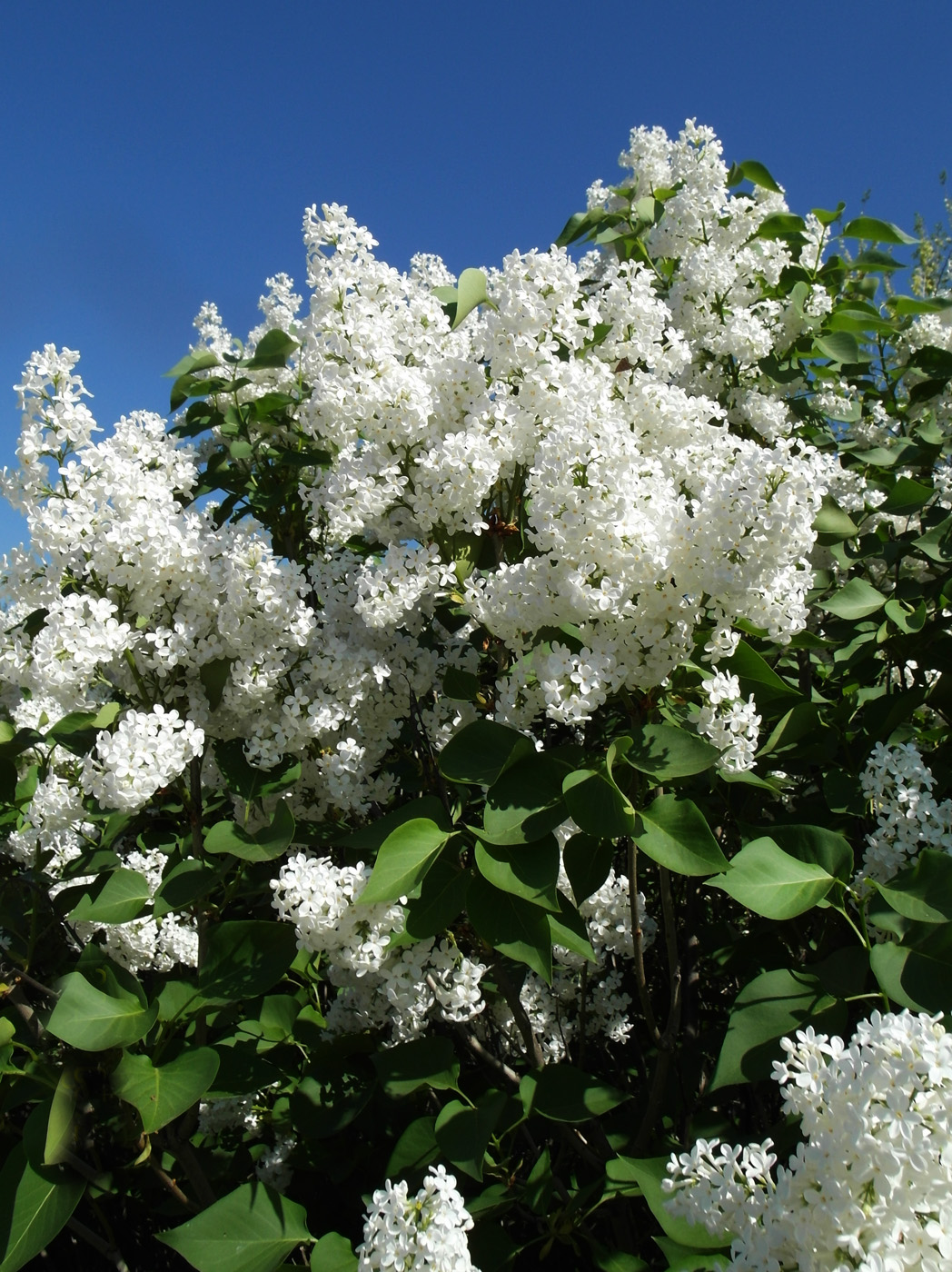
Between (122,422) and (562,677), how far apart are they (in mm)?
1533

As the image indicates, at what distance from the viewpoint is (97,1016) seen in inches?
78.4

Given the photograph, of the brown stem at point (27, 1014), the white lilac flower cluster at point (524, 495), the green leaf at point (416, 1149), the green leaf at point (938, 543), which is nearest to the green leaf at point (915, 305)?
the white lilac flower cluster at point (524, 495)

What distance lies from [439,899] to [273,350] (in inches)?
80.1

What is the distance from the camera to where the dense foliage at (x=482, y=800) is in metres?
1.75

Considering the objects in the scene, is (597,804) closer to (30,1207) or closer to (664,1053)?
(664,1053)

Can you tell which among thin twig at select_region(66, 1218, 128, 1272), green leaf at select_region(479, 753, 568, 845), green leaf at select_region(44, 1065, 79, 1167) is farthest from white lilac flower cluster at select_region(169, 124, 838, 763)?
thin twig at select_region(66, 1218, 128, 1272)

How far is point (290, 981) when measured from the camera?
9.67ft

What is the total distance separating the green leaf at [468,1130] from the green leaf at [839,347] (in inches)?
103

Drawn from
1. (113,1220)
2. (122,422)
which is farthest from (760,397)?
(113,1220)

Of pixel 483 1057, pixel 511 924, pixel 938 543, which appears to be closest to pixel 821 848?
pixel 511 924

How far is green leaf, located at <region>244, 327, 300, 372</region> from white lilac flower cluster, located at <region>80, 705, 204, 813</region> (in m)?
1.45

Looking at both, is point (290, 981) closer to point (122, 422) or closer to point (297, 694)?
point (297, 694)

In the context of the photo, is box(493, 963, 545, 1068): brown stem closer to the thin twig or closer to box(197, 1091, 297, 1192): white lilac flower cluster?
box(197, 1091, 297, 1192): white lilac flower cluster

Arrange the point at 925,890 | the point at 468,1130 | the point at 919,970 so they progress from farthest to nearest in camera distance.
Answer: the point at 468,1130 < the point at 925,890 < the point at 919,970
